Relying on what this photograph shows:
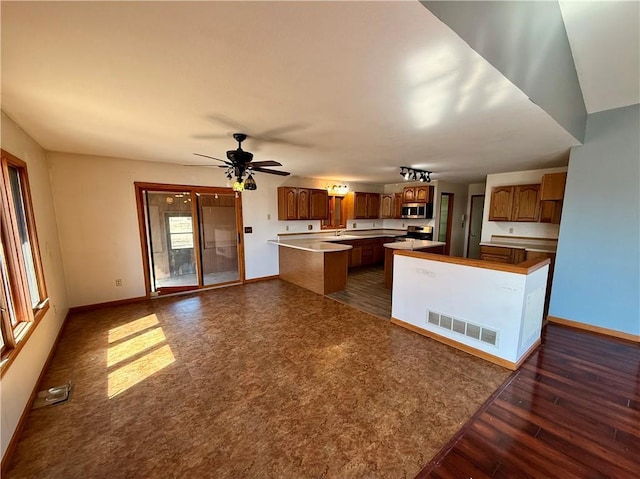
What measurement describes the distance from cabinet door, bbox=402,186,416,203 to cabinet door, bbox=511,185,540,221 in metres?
2.32

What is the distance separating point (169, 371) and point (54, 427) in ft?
2.54

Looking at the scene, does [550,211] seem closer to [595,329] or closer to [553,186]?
[553,186]

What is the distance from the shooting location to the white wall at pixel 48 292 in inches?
67.2

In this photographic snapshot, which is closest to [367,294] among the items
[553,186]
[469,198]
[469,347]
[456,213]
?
[469,347]

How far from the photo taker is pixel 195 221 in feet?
15.7

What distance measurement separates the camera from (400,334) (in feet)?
10.3

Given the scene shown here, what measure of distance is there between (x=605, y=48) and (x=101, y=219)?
653cm

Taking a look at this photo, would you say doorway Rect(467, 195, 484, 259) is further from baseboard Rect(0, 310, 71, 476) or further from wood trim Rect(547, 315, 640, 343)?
baseboard Rect(0, 310, 71, 476)

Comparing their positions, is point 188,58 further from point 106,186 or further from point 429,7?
point 106,186

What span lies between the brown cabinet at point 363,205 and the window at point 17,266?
5916mm

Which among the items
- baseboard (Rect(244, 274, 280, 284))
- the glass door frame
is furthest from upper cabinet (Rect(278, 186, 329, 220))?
baseboard (Rect(244, 274, 280, 284))

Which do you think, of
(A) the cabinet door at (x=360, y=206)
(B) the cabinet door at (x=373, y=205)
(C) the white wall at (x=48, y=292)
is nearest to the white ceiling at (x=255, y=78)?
(C) the white wall at (x=48, y=292)

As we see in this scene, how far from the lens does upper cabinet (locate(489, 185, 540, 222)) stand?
4.52 m

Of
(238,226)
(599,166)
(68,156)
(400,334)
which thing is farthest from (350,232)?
(68,156)
